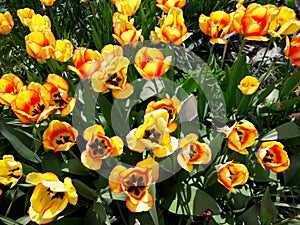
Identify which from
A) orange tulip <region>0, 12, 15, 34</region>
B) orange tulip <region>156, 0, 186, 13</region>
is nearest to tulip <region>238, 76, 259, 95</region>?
orange tulip <region>156, 0, 186, 13</region>

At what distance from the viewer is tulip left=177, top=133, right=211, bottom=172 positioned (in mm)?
1332

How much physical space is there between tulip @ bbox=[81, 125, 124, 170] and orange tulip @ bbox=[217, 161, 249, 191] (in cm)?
28

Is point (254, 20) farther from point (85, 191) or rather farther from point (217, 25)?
point (85, 191)

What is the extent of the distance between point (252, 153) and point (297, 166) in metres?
0.19

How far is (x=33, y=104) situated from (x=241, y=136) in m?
0.57

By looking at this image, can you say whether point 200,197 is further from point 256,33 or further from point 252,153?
point 256,33

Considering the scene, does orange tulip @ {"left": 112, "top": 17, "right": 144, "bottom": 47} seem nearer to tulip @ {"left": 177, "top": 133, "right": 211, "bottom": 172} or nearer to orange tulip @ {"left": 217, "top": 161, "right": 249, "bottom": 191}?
tulip @ {"left": 177, "top": 133, "right": 211, "bottom": 172}

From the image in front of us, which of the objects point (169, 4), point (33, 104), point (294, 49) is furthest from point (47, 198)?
point (294, 49)

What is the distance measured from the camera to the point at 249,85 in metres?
1.47

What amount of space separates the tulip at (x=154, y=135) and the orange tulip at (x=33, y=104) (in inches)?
9.4

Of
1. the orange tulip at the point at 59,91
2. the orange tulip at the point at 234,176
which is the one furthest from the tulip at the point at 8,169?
the orange tulip at the point at 234,176

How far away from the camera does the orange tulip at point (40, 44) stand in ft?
4.67

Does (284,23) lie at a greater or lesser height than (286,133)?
greater

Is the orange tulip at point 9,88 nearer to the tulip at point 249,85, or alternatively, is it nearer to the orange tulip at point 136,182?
the orange tulip at point 136,182
